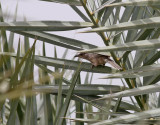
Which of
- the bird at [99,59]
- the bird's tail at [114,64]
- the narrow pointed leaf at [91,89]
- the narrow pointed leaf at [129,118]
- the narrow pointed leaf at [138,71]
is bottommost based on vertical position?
the narrow pointed leaf at [129,118]

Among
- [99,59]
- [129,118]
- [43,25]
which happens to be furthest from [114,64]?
[129,118]

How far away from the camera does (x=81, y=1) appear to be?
604 millimetres

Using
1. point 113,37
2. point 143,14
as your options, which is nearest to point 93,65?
point 113,37

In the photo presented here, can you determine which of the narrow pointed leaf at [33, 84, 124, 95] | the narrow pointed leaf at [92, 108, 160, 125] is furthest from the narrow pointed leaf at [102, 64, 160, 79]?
the narrow pointed leaf at [33, 84, 124, 95]

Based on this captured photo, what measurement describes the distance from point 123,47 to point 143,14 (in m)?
0.32

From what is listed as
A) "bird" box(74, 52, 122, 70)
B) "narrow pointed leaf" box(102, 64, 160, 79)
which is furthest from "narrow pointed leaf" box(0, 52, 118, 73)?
"narrow pointed leaf" box(102, 64, 160, 79)

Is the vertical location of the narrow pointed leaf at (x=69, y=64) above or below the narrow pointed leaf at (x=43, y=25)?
below

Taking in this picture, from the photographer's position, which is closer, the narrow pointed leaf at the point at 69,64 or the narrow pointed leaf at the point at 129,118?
the narrow pointed leaf at the point at 129,118

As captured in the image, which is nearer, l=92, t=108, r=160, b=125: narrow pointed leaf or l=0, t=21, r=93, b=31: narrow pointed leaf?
l=92, t=108, r=160, b=125: narrow pointed leaf

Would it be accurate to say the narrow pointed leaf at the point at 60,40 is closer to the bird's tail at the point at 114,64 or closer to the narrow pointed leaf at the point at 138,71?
the bird's tail at the point at 114,64

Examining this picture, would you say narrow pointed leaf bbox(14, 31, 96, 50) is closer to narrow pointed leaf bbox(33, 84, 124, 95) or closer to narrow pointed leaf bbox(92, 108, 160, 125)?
narrow pointed leaf bbox(33, 84, 124, 95)

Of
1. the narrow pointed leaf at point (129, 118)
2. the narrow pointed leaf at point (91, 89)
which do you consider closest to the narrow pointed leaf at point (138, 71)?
the narrow pointed leaf at point (129, 118)

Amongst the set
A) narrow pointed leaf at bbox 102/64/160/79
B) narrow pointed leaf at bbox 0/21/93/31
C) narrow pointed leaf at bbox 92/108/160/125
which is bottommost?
narrow pointed leaf at bbox 92/108/160/125

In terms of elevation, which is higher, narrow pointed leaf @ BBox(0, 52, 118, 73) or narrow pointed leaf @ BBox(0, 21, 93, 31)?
narrow pointed leaf @ BBox(0, 21, 93, 31)
